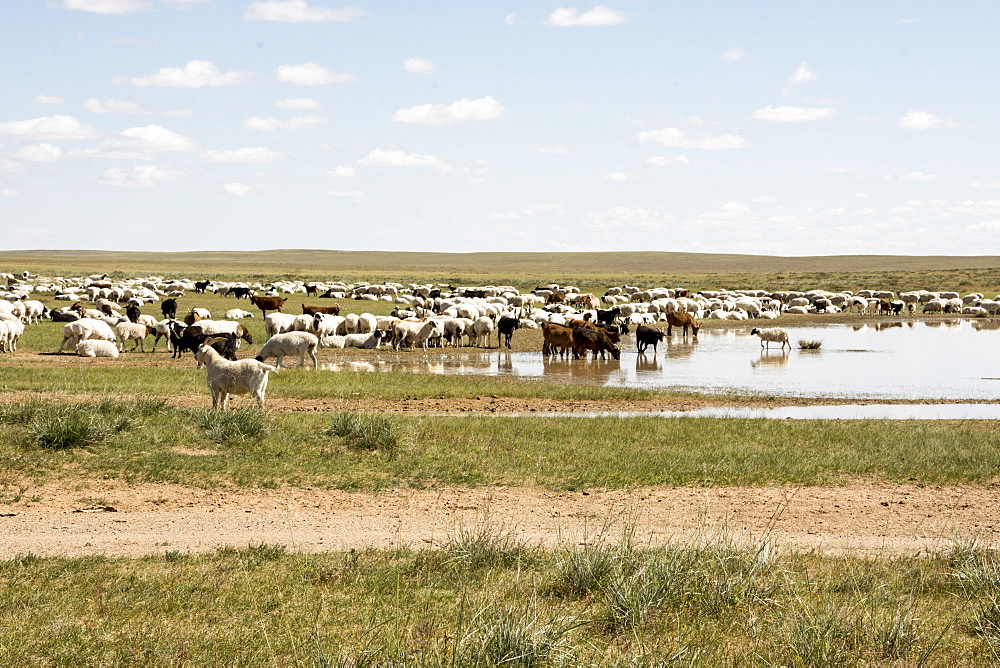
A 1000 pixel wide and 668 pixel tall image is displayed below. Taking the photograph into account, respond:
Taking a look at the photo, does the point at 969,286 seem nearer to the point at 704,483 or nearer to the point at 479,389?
the point at 479,389

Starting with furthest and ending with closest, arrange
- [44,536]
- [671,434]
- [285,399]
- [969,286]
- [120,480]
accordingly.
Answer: [969,286]
[285,399]
[671,434]
[120,480]
[44,536]

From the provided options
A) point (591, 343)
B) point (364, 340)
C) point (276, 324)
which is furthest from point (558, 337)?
point (276, 324)

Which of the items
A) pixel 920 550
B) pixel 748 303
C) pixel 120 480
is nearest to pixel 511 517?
pixel 920 550

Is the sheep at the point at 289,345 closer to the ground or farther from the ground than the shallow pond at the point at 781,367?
farther from the ground

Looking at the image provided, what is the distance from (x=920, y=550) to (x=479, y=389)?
49.9 feet

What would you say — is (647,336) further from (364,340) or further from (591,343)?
(364,340)

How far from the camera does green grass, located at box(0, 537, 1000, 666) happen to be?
6340mm

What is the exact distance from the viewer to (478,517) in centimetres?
1118

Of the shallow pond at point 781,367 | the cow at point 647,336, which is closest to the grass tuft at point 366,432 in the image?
the shallow pond at point 781,367

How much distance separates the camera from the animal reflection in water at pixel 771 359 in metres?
33.4

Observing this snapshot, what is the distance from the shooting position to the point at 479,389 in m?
24.3

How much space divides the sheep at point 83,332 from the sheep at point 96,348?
2.69 feet

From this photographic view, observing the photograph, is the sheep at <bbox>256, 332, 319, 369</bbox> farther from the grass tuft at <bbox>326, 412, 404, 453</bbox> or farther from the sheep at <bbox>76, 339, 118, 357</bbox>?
the grass tuft at <bbox>326, 412, 404, 453</bbox>

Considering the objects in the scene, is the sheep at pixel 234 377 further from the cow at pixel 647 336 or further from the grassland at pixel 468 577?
the cow at pixel 647 336
